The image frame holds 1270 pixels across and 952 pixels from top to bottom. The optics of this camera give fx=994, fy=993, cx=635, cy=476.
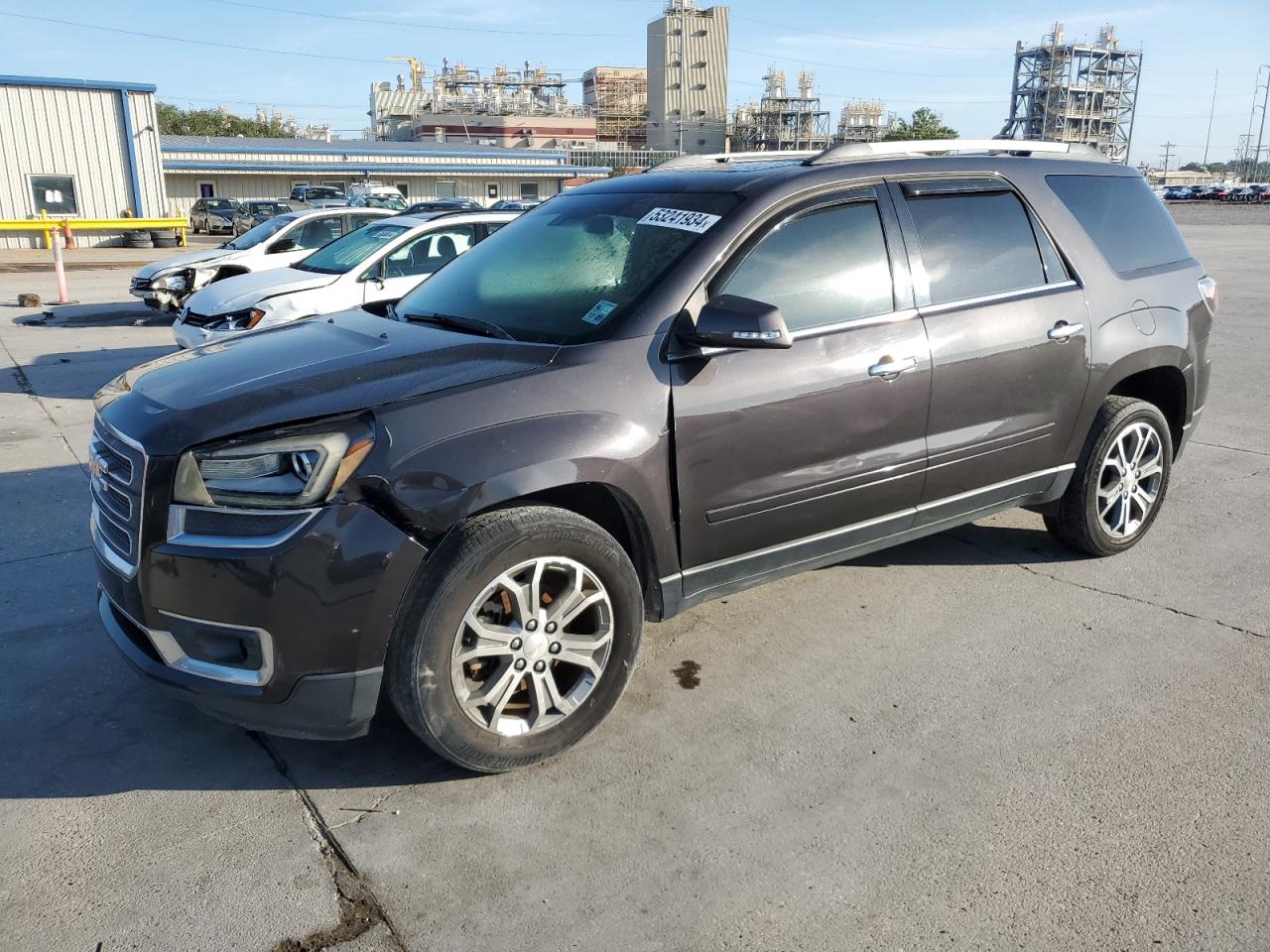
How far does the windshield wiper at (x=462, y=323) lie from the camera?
3600 millimetres

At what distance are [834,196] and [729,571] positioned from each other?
1486mm

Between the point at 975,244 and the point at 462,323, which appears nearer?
the point at 462,323

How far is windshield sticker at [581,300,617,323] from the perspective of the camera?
3.46m

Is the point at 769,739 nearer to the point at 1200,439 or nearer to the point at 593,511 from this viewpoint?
the point at 593,511

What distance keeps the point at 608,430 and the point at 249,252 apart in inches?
447

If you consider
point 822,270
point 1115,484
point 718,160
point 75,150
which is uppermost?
point 75,150

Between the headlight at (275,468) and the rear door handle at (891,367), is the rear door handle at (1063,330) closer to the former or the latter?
the rear door handle at (891,367)

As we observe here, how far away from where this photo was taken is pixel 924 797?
303 cm

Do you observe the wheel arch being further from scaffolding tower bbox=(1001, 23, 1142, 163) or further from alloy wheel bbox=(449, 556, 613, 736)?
scaffolding tower bbox=(1001, 23, 1142, 163)

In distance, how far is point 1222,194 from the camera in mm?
85062

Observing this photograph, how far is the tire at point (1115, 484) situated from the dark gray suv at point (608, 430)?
0.02 meters

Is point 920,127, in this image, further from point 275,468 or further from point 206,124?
point 275,468

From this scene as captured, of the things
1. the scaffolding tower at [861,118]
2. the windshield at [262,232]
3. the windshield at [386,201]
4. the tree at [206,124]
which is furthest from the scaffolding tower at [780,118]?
the windshield at [262,232]

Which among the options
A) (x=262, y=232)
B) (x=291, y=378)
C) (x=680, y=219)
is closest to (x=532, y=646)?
(x=291, y=378)
